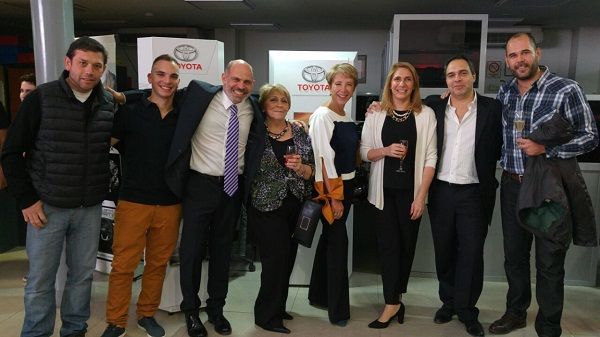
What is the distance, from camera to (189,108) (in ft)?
8.88

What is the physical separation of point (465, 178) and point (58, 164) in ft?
7.55

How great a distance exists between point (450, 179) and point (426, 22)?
182cm

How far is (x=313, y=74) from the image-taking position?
3875 millimetres

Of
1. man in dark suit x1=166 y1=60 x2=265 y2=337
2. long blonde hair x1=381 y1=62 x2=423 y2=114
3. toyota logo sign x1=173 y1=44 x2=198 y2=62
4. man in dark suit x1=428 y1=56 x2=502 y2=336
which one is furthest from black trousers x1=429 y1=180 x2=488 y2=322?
toyota logo sign x1=173 y1=44 x2=198 y2=62

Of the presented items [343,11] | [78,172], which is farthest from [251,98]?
[343,11]

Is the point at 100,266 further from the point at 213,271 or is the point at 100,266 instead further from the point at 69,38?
the point at 69,38

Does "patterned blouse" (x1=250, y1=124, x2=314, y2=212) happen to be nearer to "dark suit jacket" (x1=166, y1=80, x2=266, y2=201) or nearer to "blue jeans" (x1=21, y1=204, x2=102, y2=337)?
"dark suit jacket" (x1=166, y1=80, x2=266, y2=201)

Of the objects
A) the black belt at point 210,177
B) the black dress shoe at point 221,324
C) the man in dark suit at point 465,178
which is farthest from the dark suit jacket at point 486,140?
the black dress shoe at point 221,324

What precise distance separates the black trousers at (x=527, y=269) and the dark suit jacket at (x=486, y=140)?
0.39 feet

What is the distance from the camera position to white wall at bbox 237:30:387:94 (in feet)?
34.1

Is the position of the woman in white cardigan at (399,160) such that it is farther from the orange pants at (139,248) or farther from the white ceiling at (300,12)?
the white ceiling at (300,12)

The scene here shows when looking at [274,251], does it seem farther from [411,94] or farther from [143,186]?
[411,94]

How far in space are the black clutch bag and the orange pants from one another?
74 cm

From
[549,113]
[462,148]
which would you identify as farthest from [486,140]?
[549,113]
